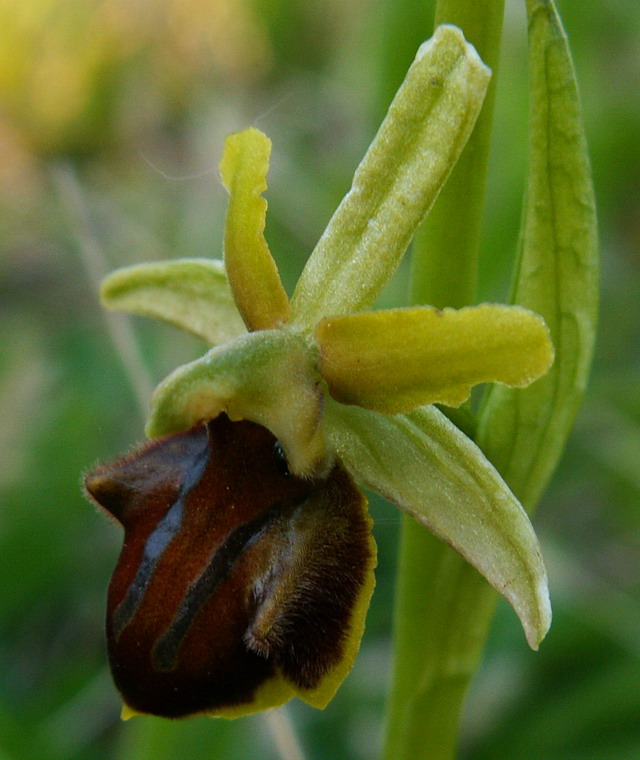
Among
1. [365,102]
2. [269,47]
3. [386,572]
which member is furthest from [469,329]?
[269,47]

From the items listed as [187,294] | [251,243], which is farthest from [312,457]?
[187,294]

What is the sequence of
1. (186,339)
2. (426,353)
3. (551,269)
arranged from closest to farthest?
(426,353)
(551,269)
(186,339)

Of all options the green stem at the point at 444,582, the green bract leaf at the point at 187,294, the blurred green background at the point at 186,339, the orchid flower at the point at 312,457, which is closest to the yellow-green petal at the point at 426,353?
the orchid flower at the point at 312,457

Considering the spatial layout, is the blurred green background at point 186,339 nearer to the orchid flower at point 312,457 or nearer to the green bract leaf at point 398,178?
the orchid flower at point 312,457

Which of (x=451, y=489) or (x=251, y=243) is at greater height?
(x=251, y=243)

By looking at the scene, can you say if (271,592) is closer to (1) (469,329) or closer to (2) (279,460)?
(2) (279,460)

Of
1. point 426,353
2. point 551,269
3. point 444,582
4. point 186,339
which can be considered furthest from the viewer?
point 186,339

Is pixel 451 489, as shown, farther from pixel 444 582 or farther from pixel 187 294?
pixel 187 294
